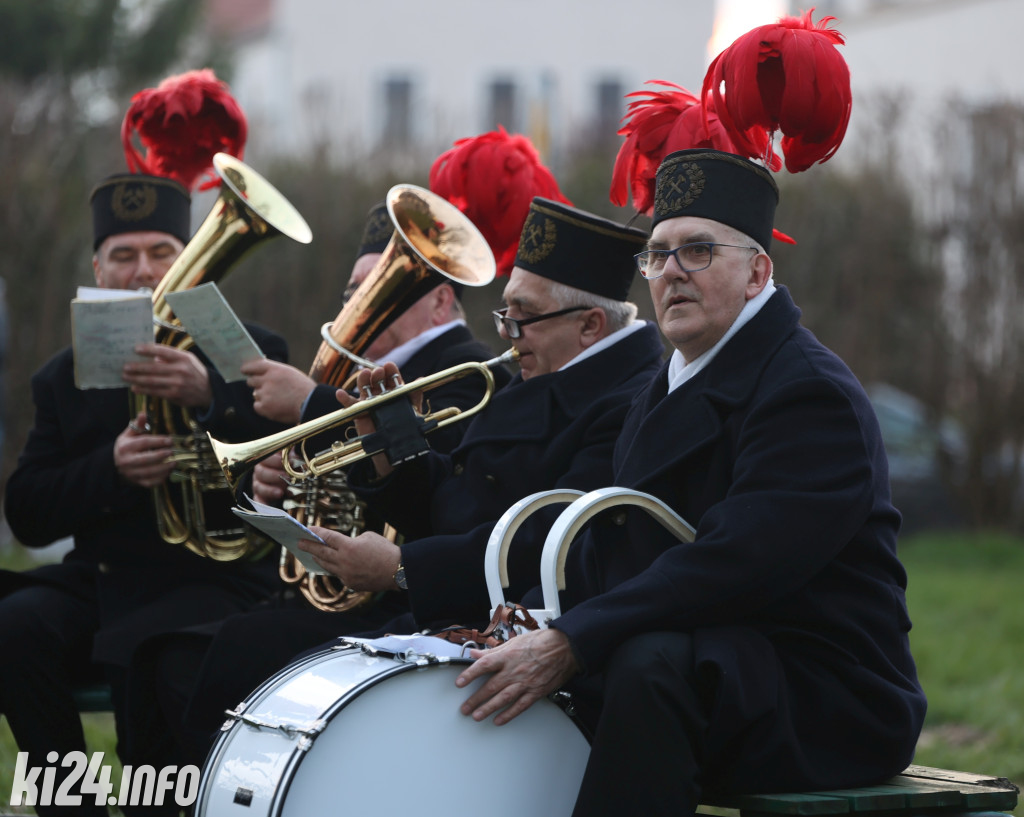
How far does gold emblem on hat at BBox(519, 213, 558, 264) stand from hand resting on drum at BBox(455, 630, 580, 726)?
4.77 feet

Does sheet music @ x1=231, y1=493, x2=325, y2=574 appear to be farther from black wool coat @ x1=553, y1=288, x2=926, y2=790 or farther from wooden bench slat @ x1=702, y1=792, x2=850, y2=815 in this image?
wooden bench slat @ x1=702, y1=792, x2=850, y2=815

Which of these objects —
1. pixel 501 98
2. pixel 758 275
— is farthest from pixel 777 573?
pixel 501 98

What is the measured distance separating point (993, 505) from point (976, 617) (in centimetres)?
347

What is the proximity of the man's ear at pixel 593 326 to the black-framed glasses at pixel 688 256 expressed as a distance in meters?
0.76

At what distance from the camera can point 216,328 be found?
4.26 m

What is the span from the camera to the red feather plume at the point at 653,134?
12.8 feet

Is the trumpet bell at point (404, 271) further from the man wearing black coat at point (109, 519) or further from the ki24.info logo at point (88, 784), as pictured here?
the ki24.info logo at point (88, 784)

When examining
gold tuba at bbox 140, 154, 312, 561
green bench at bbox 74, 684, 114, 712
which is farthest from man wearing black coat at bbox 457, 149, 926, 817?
green bench at bbox 74, 684, 114, 712

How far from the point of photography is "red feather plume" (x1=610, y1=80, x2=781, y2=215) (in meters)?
3.91

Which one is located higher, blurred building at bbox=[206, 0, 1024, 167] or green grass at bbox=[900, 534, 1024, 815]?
blurred building at bbox=[206, 0, 1024, 167]

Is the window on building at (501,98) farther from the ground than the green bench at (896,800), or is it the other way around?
the window on building at (501,98)

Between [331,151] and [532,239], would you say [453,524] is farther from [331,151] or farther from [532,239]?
[331,151]

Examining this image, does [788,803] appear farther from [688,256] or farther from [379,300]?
[379,300]

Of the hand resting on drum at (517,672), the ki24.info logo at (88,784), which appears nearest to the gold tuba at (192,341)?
the ki24.info logo at (88,784)
